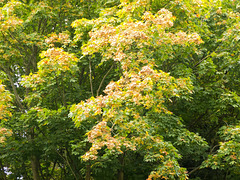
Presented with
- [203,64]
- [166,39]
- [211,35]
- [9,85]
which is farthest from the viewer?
[9,85]

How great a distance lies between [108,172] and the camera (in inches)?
412

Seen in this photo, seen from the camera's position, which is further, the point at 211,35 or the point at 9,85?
the point at 9,85

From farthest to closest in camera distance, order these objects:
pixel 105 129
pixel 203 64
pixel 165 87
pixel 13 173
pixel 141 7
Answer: pixel 13 173 → pixel 203 64 → pixel 141 7 → pixel 165 87 → pixel 105 129

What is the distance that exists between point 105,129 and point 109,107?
60 centimetres

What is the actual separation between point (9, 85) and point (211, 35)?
8.42 meters

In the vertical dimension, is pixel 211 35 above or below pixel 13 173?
above

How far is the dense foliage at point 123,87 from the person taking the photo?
7.63 meters

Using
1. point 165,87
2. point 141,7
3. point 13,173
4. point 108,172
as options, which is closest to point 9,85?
point 13,173

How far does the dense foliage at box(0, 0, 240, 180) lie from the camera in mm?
7633

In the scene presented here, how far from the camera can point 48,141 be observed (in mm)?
9688

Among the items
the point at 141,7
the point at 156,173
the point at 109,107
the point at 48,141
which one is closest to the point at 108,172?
the point at 48,141

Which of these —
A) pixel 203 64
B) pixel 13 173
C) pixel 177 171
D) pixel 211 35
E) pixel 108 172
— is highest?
pixel 211 35

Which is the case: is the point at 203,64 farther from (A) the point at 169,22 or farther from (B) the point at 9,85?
(B) the point at 9,85

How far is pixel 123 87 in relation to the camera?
7.75 m
